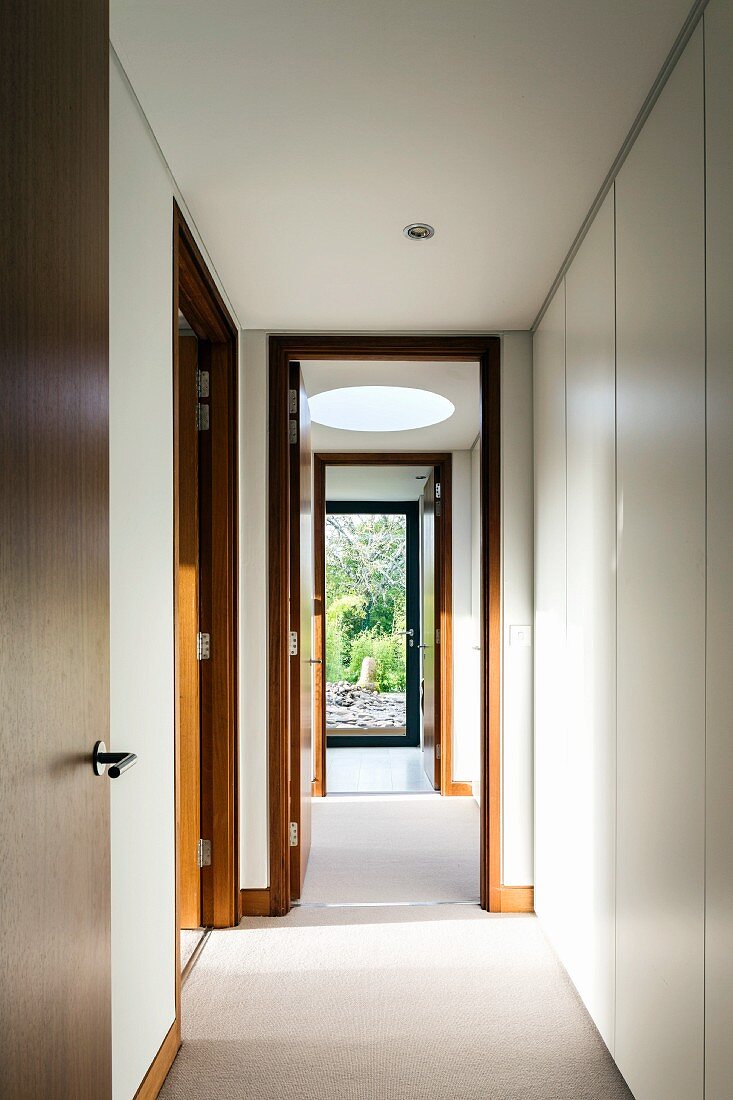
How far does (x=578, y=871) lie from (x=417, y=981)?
653 millimetres

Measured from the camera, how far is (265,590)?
11.0 ft

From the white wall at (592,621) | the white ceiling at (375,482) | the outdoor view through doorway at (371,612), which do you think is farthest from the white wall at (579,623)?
the outdoor view through doorway at (371,612)

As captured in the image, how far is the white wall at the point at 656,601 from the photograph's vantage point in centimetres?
144

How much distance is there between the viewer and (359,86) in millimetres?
1776

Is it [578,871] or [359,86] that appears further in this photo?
[578,871]

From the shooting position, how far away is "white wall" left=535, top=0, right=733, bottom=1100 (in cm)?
144

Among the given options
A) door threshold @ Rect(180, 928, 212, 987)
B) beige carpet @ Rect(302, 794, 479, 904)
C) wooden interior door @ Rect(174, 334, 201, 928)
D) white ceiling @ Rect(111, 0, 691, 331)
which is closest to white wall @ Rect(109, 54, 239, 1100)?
white ceiling @ Rect(111, 0, 691, 331)

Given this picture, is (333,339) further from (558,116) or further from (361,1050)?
(361,1050)

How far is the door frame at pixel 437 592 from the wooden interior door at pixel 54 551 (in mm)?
3904

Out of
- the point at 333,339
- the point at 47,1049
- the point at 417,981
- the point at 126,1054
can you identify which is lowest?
the point at 417,981

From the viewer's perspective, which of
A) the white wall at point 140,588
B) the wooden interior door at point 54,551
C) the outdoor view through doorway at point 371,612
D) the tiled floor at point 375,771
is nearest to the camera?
the wooden interior door at point 54,551

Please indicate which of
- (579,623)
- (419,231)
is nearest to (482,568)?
(579,623)

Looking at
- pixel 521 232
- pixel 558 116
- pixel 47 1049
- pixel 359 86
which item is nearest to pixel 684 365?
pixel 558 116

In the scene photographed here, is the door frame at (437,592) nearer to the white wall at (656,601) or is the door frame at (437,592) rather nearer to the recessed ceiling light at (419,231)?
the white wall at (656,601)
